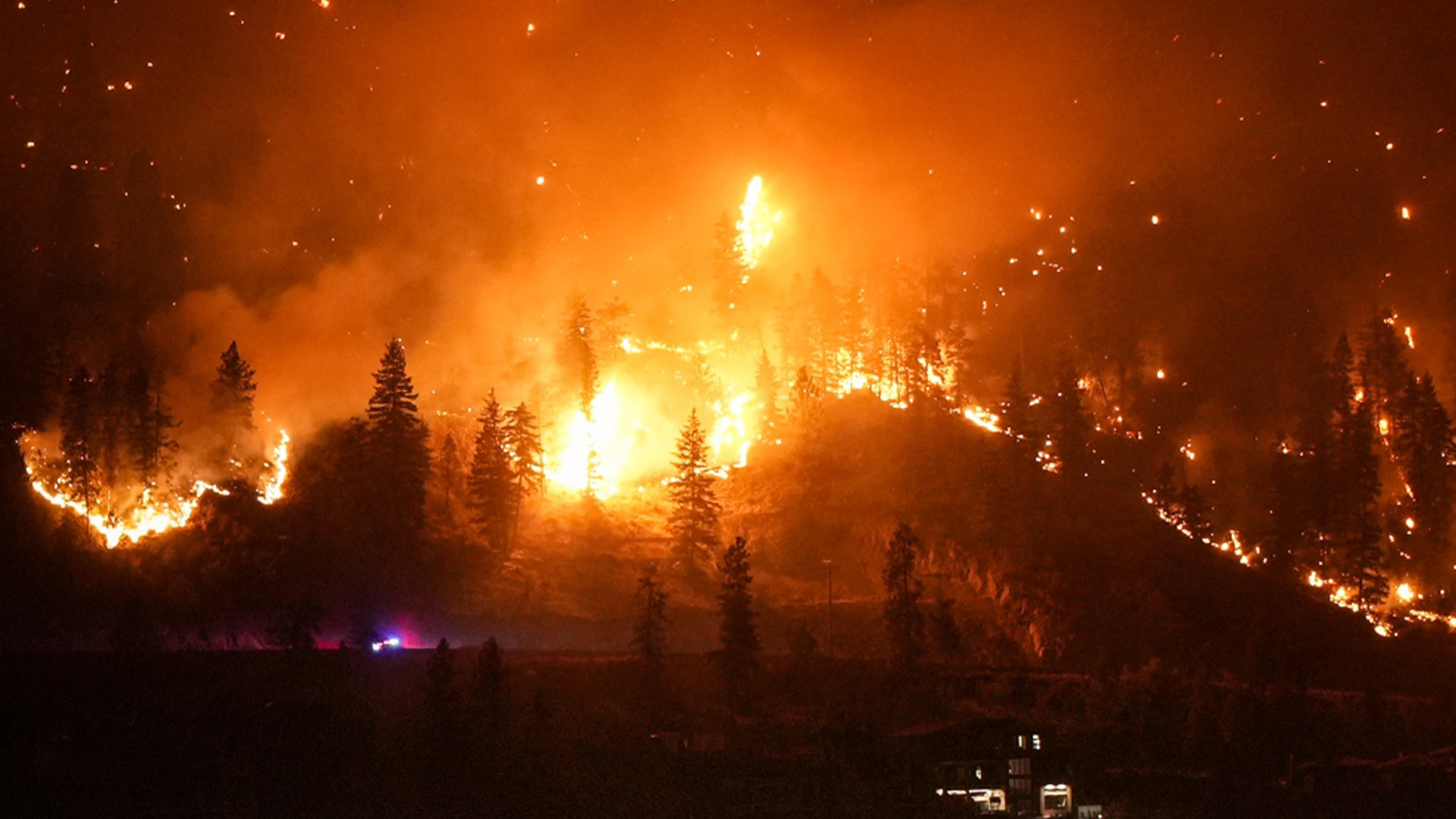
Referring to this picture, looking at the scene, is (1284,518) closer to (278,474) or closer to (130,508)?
(278,474)

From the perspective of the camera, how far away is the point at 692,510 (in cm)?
9138

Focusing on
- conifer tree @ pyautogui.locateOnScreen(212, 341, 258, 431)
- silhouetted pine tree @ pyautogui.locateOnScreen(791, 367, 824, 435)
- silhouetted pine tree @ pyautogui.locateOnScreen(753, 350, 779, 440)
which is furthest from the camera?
silhouetted pine tree @ pyautogui.locateOnScreen(753, 350, 779, 440)

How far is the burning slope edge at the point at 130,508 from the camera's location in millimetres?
80875

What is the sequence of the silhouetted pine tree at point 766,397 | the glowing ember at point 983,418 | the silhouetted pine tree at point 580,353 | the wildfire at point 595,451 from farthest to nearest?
the glowing ember at point 983,418, the silhouetted pine tree at point 766,397, the silhouetted pine tree at point 580,353, the wildfire at point 595,451

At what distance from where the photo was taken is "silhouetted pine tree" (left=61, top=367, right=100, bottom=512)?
80500 mm

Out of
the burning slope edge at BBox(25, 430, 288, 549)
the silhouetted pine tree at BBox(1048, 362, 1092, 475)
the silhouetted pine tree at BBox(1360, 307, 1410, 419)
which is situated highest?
the silhouetted pine tree at BBox(1360, 307, 1410, 419)

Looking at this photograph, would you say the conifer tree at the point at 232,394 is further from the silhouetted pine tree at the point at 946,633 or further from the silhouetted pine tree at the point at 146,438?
the silhouetted pine tree at the point at 946,633

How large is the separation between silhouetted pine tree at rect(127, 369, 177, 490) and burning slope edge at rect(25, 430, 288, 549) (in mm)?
1211

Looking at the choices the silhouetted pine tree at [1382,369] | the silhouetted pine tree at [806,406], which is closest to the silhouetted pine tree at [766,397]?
the silhouetted pine tree at [806,406]

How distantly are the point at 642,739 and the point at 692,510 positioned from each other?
105 feet

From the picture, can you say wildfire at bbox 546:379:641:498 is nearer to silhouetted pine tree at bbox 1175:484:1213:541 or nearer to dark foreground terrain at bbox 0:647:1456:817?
dark foreground terrain at bbox 0:647:1456:817

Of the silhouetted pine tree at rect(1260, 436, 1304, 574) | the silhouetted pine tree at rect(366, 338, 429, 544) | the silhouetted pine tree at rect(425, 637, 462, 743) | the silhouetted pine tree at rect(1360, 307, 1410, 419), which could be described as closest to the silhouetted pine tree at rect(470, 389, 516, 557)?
the silhouetted pine tree at rect(366, 338, 429, 544)

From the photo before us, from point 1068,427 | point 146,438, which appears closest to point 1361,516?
point 1068,427

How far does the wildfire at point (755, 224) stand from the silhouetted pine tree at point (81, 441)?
6740 centimetres
